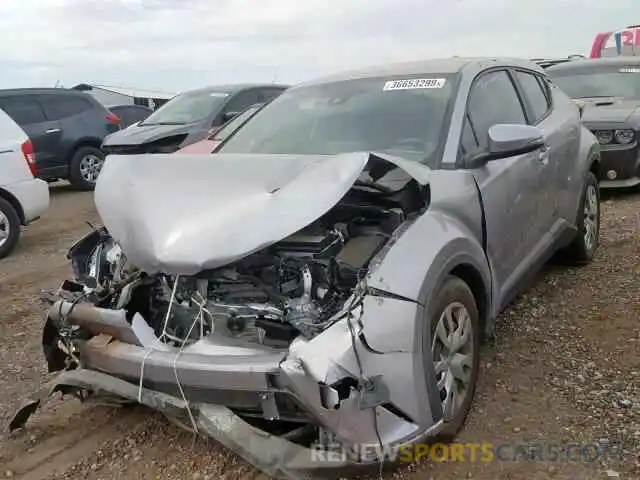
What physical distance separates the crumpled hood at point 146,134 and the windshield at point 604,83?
17.7 ft

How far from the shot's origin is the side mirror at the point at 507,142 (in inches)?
134

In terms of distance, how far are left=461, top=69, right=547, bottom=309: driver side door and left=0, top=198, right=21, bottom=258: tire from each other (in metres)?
5.26

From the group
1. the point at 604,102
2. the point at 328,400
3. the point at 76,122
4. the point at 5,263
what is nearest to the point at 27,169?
the point at 5,263

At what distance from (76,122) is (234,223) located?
932 cm

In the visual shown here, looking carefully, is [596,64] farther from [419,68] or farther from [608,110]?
[419,68]

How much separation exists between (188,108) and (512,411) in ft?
26.8

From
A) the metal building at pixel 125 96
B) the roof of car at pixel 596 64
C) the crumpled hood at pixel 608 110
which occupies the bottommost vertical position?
the metal building at pixel 125 96

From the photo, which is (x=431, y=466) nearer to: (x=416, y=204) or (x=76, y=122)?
(x=416, y=204)

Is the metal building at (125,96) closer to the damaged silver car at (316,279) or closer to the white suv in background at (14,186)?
the white suv in background at (14,186)

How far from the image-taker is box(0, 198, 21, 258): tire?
705 centimetres

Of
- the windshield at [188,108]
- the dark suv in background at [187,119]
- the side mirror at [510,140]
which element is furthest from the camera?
the windshield at [188,108]

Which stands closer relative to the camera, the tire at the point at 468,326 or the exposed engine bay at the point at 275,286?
the exposed engine bay at the point at 275,286

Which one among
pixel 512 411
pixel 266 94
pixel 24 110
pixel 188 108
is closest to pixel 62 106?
pixel 24 110

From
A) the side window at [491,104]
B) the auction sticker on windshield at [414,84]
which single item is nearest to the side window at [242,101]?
the side window at [491,104]
